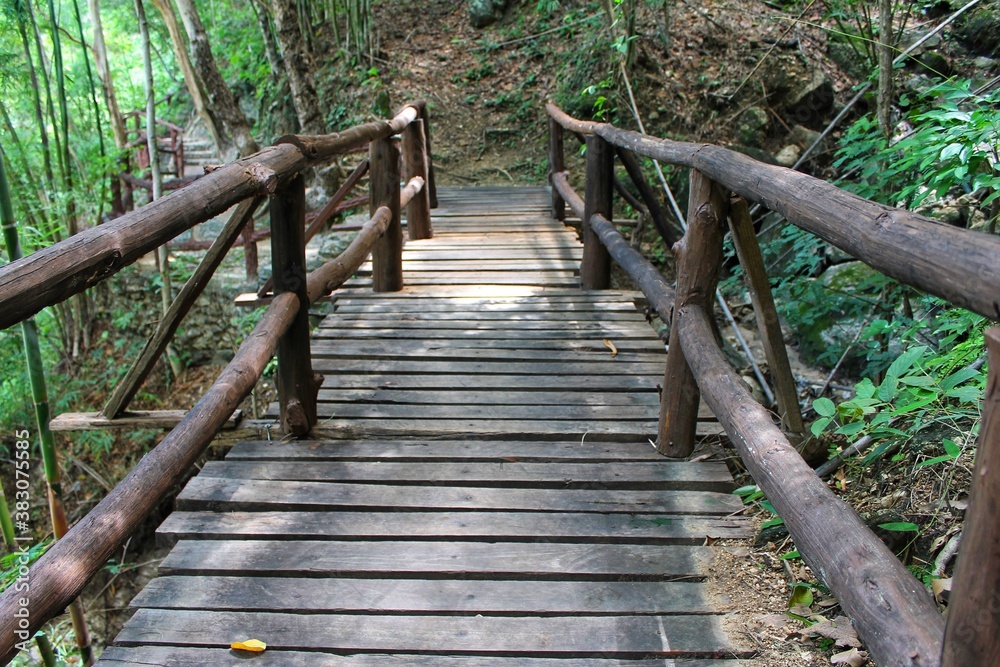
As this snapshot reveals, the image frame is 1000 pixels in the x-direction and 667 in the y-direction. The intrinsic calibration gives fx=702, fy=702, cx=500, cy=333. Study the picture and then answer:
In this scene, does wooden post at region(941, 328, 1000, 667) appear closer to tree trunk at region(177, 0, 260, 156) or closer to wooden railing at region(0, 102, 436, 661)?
wooden railing at region(0, 102, 436, 661)

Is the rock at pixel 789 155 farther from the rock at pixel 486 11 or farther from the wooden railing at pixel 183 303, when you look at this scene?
the rock at pixel 486 11

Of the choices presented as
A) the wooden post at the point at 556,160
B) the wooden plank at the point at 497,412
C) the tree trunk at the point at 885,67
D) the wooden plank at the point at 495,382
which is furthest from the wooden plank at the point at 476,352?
the wooden post at the point at 556,160

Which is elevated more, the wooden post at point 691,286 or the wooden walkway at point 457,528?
the wooden post at point 691,286

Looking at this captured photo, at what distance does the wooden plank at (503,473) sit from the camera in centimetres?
239

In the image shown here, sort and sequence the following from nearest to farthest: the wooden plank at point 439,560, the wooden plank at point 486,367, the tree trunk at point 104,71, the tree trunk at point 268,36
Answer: the wooden plank at point 439,560 < the wooden plank at point 486,367 < the tree trunk at point 104,71 < the tree trunk at point 268,36

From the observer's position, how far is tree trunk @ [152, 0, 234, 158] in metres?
6.87

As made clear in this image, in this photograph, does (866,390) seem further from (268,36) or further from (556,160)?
(268,36)

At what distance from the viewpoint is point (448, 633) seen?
173 centimetres

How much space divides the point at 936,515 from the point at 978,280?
4.82 feet

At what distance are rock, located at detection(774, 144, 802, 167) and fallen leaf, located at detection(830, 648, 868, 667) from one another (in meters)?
7.02

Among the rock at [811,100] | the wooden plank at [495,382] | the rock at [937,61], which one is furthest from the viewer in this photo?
the rock at [811,100]

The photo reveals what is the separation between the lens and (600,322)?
13.0 feet

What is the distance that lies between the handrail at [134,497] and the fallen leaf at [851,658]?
5.29ft

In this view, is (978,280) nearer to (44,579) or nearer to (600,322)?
(44,579)
